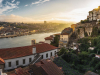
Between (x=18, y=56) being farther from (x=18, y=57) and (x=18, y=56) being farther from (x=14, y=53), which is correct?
(x=14, y=53)

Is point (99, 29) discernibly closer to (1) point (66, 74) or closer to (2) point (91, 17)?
(2) point (91, 17)

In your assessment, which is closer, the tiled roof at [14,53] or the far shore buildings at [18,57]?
the far shore buildings at [18,57]

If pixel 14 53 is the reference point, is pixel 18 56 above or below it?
below

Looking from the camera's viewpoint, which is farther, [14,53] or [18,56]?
[14,53]

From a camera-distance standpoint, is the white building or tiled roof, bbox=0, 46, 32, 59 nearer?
the white building

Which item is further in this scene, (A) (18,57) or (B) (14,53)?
(B) (14,53)

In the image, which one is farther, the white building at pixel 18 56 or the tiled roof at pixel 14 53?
the tiled roof at pixel 14 53

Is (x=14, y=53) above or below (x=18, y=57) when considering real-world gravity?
above

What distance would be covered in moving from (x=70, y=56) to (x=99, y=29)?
20.0ft

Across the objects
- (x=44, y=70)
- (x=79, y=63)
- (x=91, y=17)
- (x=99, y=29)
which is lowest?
(x=79, y=63)

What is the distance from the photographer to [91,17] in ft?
45.7

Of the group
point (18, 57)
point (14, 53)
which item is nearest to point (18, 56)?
point (18, 57)

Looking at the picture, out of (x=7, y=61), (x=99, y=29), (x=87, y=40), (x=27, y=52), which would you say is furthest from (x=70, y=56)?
(x=99, y=29)

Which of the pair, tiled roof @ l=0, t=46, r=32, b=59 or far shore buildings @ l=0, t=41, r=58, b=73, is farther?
tiled roof @ l=0, t=46, r=32, b=59
